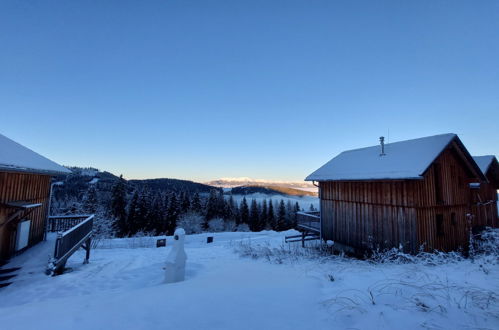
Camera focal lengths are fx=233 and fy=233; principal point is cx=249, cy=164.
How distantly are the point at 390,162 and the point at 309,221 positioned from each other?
8.31m

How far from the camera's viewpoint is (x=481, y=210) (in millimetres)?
16672

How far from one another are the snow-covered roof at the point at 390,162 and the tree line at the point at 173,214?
107 ft

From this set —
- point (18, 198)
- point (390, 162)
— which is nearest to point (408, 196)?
point (390, 162)

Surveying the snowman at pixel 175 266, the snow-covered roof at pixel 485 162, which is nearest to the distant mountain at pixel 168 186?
the snowman at pixel 175 266

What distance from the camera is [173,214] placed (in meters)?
46.4

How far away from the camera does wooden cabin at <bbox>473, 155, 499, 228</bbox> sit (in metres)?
16.5

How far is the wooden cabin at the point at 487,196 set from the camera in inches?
650

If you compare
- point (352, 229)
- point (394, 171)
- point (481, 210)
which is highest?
point (394, 171)

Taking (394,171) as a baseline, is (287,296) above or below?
below

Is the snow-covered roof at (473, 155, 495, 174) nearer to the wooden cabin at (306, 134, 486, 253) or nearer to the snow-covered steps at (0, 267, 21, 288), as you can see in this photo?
the wooden cabin at (306, 134, 486, 253)

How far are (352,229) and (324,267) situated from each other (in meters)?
9.25

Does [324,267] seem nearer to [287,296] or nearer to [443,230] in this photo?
[287,296]

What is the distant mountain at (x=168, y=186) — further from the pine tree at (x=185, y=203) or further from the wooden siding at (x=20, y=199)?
the wooden siding at (x=20, y=199)

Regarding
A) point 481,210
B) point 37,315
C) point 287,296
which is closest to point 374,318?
point 287,296
